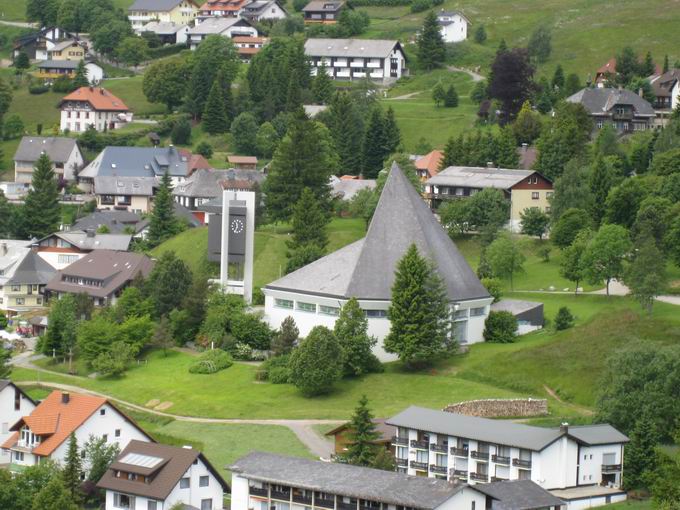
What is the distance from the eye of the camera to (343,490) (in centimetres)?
6356

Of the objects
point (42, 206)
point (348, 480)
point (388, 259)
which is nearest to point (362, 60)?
point (42, 206)

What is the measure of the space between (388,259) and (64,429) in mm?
25396

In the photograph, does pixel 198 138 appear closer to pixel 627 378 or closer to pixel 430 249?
pixel 430 249

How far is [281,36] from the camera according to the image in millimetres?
173125

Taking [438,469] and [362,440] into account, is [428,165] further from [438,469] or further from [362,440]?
[438,469]

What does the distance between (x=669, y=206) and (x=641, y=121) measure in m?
35.1

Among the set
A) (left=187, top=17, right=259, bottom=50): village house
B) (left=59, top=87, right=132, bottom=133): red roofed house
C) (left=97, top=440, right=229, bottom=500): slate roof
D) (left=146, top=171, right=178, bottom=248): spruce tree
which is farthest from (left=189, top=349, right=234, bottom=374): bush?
(left=187, top=17, right=259, bottom=50): village house

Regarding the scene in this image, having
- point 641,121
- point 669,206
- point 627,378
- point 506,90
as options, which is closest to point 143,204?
point 506,90

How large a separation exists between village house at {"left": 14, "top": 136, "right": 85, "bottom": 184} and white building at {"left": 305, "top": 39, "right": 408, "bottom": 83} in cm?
2562

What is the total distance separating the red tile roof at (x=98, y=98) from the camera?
498 feet

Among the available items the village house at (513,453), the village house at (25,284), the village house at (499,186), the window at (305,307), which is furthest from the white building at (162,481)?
the village house at (25,284)

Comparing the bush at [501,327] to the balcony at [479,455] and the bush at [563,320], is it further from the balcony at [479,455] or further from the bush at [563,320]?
the balcony at [479,455]

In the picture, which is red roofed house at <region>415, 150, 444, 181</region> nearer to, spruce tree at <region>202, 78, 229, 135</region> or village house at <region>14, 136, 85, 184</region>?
spruce tree at <region>202, 78, 229, 135</region>

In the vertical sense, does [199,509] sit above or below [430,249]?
below
